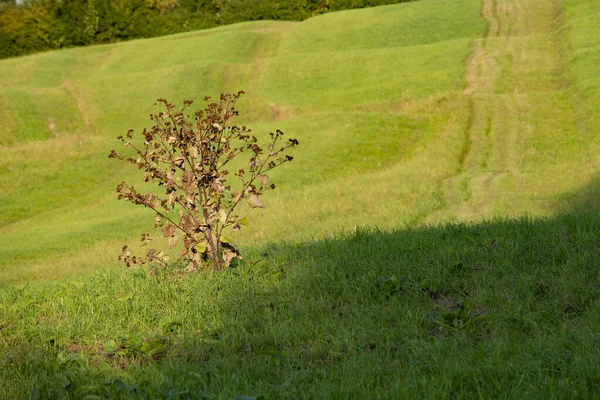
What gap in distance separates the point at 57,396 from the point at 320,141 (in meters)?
23.0

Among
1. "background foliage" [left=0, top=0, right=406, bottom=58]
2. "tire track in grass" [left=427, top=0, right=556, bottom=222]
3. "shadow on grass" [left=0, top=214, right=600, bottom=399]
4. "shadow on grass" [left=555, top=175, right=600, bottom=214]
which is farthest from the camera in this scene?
"background foliage" [left=0, top=0, right=406, bottom=58]

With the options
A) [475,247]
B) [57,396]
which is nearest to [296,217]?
[475,247]

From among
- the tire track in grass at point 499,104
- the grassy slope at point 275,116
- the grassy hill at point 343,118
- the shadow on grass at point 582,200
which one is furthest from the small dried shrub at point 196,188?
the shadow on grass at point 582,200

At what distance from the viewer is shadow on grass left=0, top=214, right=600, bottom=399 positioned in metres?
4.87

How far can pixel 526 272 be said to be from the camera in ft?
24.1

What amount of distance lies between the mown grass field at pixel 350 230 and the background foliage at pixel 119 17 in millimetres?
15009

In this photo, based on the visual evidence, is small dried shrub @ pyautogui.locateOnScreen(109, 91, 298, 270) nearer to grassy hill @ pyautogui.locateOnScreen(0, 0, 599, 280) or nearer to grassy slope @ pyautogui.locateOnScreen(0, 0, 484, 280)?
grassy hill @ pyautogui.locateOnScreen(0, 0, 599, 280)

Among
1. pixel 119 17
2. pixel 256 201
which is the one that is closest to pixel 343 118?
pixel 256 201

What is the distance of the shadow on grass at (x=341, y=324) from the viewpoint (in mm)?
4871

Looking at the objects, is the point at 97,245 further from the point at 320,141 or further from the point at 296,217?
the point at 320,141

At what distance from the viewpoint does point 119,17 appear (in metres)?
68.2

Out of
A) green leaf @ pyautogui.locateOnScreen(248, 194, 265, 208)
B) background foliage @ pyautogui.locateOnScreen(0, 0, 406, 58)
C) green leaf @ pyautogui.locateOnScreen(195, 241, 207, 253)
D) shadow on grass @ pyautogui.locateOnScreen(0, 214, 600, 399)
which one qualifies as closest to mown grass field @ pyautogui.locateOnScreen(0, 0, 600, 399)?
shadow on grass @ pyautogui.locateOnScreen(0, 214, 600, 399)

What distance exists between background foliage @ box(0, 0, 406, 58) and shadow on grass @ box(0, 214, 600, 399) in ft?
204

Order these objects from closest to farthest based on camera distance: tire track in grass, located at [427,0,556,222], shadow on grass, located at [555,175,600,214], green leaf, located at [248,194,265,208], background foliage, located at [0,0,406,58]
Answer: green leaf, located at [248,194,265,208], shadow on grass, located at [555,175,600,214], tire track in grass, located at [427,0,556,222], background foliage, located at [0,0,406,58]
